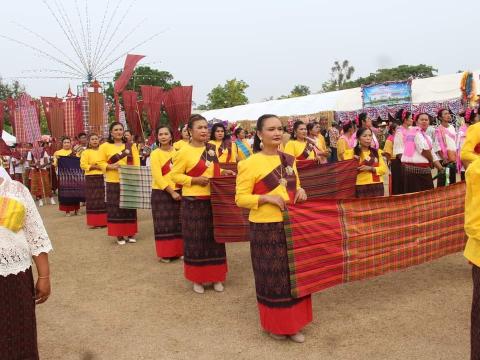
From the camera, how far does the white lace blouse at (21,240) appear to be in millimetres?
2344

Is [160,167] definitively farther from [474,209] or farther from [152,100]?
[474,209]

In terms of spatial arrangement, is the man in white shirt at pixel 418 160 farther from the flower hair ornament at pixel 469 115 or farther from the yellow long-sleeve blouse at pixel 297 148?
the yellow long-sleeve blouse at pixel 297 148

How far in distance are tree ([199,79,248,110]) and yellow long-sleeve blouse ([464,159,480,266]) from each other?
38447 mm

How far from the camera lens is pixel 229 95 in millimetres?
40406

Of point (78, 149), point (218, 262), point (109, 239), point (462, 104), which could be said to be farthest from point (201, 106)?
point (218, 262)

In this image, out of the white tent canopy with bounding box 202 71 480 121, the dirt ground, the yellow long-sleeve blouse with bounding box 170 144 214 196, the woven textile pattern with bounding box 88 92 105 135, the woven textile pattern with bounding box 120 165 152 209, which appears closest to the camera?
the dirt ground

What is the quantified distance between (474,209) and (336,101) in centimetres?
2029

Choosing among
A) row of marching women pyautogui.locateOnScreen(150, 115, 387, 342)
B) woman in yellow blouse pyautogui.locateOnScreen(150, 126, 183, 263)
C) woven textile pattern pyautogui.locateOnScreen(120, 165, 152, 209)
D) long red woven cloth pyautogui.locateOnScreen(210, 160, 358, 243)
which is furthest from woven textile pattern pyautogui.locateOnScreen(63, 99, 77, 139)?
long red woven cloth pyautogui.locateOnScreen(210, 160, 358, 243)

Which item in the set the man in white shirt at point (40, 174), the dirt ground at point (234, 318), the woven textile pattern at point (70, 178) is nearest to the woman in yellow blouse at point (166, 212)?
the dirt ground at point (234, 318)

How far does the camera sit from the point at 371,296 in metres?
4.41

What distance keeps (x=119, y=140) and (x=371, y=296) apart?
4.60 metres

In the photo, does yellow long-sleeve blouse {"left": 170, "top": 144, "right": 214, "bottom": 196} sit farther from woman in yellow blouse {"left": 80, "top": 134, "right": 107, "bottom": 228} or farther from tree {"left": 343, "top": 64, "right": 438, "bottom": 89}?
tree {"left": 343, "top": 64, "right": 438, "bottom": 89}

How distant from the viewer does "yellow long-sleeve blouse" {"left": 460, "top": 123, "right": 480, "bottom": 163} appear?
4.19 m

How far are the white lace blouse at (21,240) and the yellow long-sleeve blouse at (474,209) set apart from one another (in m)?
2.16
